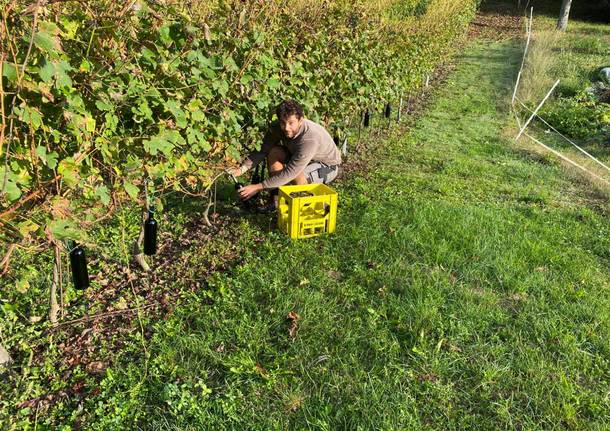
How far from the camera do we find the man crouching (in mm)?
3715

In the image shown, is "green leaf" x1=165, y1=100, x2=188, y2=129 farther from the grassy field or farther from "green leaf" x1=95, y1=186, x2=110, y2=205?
the grassy field

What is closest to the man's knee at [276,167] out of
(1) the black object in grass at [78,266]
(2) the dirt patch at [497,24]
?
(1) the black object in grass at [78,266]

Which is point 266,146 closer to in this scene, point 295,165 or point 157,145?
point 295,165

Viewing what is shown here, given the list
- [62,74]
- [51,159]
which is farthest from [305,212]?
[62,74]

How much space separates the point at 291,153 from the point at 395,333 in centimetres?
184

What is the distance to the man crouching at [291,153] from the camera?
3715mm

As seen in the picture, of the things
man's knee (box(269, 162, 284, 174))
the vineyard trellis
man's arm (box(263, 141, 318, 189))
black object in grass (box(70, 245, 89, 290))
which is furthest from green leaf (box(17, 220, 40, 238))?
man's knee (box(269, 162, 284, 174))

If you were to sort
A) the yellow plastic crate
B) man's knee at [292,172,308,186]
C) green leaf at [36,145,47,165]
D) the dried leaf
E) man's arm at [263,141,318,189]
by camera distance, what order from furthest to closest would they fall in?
man's knee at [292,172,308,186] → man's arm at [263,141,318,189] → the yellow plastic crate → the dried leaf → green leaf at [36,145,47,165]

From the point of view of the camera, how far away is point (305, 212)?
3.80 metres

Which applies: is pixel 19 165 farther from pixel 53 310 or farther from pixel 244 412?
pixel 244 412

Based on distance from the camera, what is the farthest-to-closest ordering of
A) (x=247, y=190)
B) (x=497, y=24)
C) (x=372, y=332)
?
(x=497, y=24), (x=247, y=190), (x=372, y=332)

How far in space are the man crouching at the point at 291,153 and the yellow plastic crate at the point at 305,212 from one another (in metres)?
0.16

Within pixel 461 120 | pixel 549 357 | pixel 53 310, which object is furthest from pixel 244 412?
pixel 461 120

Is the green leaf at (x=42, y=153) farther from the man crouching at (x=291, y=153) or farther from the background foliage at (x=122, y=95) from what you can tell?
the man crouching at (x=291, y=153)
